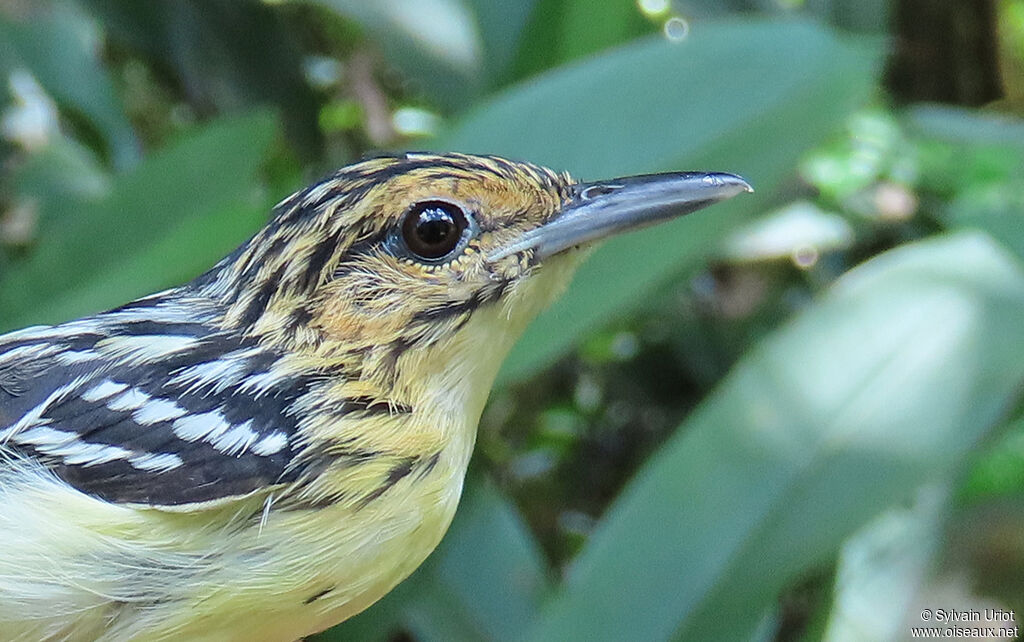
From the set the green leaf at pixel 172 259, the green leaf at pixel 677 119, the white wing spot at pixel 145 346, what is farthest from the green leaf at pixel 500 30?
the white wing spot at pixel 145 346

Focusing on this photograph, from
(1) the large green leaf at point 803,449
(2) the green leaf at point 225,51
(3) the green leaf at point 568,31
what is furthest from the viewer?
(2) the green leaf at point 225,51

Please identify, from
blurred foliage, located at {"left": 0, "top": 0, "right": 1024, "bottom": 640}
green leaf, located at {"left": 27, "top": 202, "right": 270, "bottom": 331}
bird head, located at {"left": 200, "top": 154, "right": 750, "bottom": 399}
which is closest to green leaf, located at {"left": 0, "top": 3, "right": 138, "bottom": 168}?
blurred foliage, located at {"left": 0, "top": 0, "right": 1024, "bottom": 640}

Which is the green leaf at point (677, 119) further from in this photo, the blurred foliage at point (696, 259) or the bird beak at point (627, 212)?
the bird beak at point (627, 212)

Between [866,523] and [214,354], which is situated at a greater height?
[214,354]

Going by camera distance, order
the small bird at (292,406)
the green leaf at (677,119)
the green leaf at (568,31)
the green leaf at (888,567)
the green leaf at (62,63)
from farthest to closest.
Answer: the green leaf at (62,63), the green leaf at (568,31), the green leaf at (677,119), the green leaf at (888,567), the small bird at (292,406)

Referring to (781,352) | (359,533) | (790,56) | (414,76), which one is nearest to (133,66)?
(414,76)

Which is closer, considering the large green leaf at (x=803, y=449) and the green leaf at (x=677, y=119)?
the large green leaf at (x=803, y=449)

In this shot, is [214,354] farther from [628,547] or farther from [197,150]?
[197,150]

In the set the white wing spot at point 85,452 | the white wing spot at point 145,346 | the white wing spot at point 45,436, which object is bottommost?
the white wing spot at point 85,452

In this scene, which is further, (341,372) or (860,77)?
(860,77)

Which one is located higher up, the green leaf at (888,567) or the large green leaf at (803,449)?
the large green leaf at (803,449)
